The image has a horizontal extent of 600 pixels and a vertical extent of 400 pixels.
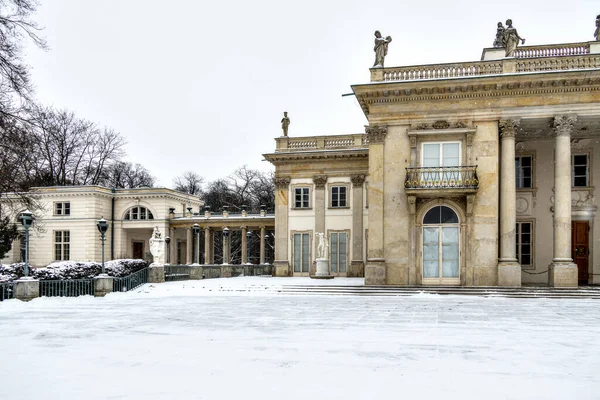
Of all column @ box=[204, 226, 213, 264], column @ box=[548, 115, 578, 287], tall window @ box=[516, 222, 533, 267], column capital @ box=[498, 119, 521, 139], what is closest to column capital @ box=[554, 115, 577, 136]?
column @ box=[548, 115, 578, 287]

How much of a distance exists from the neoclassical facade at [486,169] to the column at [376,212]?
4 centimetres

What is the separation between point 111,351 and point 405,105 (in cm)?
1657

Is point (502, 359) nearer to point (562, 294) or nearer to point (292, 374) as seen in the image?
point (292, 374)

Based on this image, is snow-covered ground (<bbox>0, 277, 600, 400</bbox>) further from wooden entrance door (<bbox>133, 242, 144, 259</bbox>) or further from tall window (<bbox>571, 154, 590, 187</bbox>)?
wooden entrance door (<bbox>133, 242, 144, 259</bbox>)

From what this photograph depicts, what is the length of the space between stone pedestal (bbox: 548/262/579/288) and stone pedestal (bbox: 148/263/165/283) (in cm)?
1622

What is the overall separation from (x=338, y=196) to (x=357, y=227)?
217 centimetres

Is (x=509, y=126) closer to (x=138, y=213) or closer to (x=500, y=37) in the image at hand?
(x=500, y=37)

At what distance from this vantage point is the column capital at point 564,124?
20609 mm

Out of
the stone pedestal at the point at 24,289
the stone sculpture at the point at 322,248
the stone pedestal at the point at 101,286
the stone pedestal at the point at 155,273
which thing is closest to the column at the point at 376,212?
the stone sculpture at the point at 322,248

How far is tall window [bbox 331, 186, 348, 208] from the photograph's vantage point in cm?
3178

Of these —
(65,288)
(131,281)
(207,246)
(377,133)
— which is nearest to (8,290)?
(65,288)

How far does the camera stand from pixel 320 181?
1257 inches

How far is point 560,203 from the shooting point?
20.5 meters

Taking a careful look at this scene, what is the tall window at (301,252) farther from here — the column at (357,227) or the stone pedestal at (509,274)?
the stone pedestal at (509,274)
